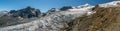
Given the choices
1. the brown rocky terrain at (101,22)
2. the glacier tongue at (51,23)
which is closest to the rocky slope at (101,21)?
the brown rocky terrain at (101,22)

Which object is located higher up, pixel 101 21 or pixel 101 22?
pixel 101 21

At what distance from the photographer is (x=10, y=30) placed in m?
54.8

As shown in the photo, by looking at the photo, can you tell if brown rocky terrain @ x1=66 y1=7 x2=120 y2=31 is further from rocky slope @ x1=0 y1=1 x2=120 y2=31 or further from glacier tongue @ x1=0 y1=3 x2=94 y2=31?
glacier tongue @ x1=0 y1=3 x2=94 y2=31

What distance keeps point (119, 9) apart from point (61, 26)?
1305cm

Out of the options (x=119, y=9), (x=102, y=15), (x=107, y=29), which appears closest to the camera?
(x=107, y=29)

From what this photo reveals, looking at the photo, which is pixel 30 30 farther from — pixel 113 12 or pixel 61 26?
pixel 113 12

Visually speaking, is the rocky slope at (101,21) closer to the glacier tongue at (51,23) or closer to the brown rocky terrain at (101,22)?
the brown rocky terrain at (101,22)

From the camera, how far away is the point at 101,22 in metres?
47.0

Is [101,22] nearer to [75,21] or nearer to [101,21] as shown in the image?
[101,21]

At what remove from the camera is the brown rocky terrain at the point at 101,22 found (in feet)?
142

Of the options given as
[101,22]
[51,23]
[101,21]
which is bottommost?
[51,23]

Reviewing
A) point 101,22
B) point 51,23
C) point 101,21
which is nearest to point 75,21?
point 51,23

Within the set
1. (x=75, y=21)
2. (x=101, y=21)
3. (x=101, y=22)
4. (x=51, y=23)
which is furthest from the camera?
(x=51, y=23)

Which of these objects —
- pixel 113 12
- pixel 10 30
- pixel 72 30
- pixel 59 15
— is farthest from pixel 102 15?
pixel 10 30
